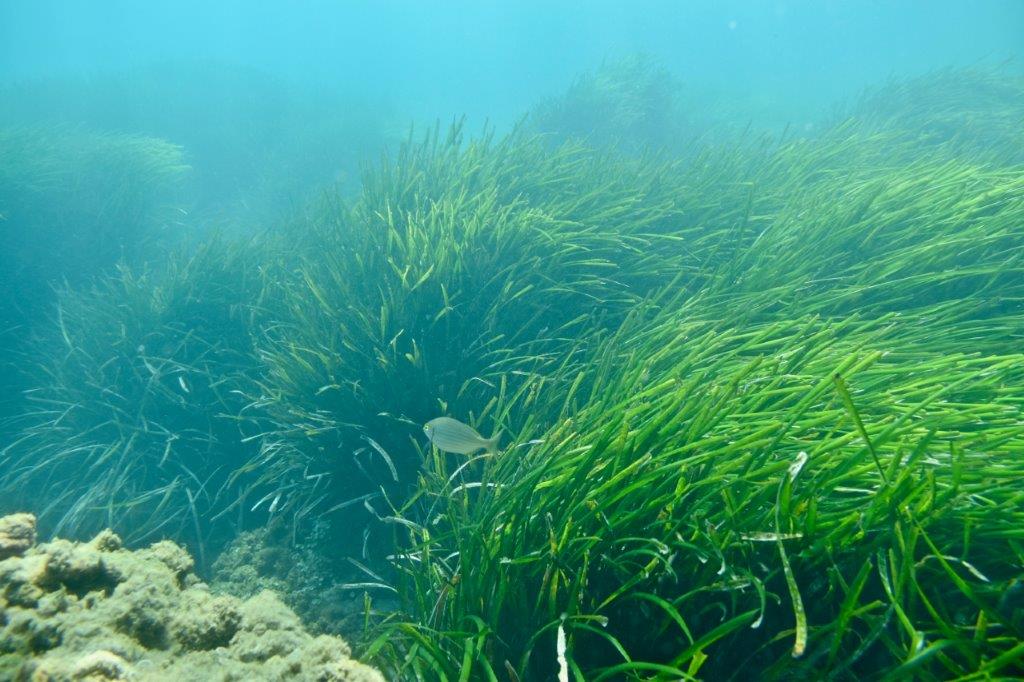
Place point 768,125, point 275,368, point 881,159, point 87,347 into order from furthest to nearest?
point 768,125, point 881,159, point 87,347, point 275,368

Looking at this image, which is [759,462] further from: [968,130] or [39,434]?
[968,130]

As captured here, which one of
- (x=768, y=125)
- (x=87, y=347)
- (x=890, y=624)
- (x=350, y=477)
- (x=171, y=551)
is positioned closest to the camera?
(x=890, y=624)

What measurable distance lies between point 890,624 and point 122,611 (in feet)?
6.90

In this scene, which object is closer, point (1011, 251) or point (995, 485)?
point (995, 485)

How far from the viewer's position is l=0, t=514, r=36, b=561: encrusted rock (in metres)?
1.81

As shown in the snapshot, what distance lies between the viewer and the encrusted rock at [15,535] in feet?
5.92

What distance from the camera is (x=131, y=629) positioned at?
1543 mm

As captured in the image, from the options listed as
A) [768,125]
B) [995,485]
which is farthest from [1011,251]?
[768,125]

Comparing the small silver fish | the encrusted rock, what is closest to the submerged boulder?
the encrusted rock

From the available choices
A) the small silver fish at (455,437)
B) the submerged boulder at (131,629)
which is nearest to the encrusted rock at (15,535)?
the submerged boulder at (131,629)

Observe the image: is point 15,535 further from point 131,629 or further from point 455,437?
point 455,437

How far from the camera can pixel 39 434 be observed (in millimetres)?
4203

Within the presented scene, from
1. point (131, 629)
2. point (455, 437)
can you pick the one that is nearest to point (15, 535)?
point (131, 629)

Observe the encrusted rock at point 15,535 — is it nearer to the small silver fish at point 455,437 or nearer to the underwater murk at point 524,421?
the underwater murk at point 524,421
